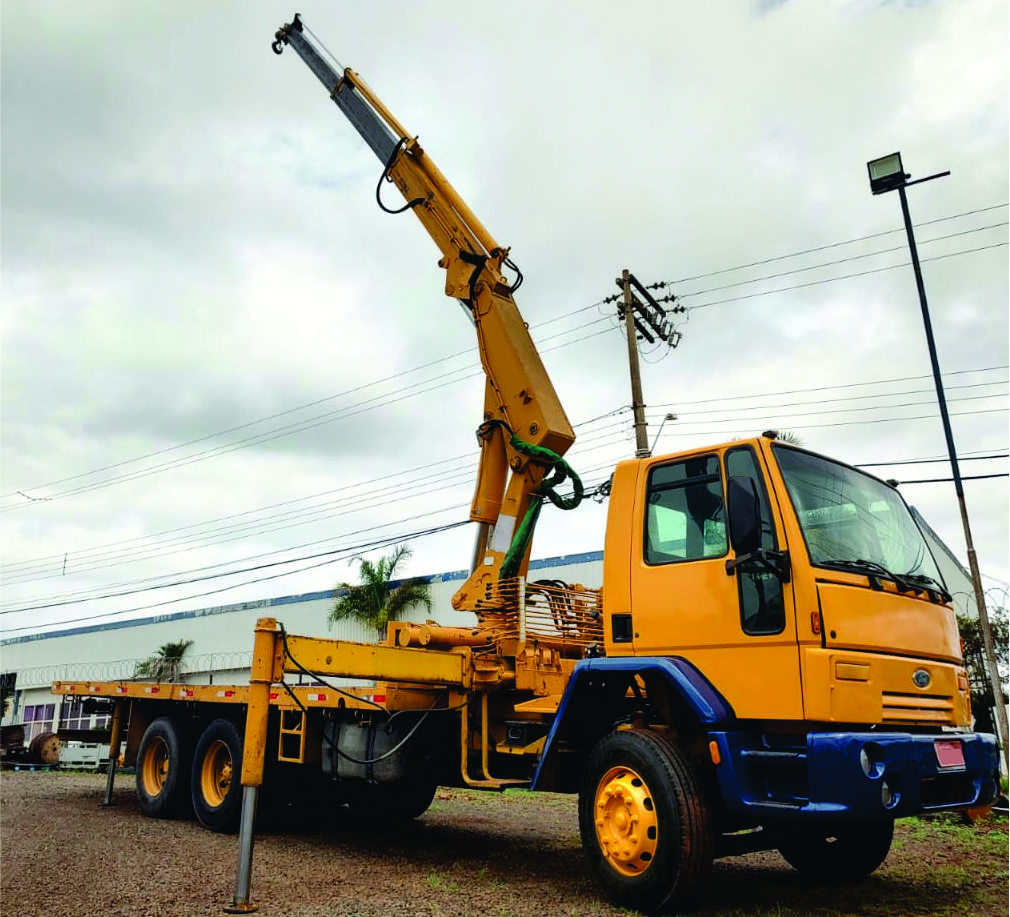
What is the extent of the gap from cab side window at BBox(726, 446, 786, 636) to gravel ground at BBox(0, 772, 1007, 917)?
1.67 m

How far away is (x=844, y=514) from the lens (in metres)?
5.59

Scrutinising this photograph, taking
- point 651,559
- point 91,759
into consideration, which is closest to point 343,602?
point 91,759

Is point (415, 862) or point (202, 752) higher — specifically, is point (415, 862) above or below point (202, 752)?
below

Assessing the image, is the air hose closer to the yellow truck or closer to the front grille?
the yellow truck

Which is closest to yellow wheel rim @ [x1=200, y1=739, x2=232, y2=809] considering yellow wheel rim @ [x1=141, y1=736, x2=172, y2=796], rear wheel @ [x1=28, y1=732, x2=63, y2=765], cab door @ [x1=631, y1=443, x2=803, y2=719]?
yellow wheel rim @ [x1=141, y1=736, x2=172, y2=796]

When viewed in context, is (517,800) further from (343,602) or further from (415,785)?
(343,602)

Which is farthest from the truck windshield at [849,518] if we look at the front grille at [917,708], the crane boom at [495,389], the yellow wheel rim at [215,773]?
the yellow wheel rim at [215,773]

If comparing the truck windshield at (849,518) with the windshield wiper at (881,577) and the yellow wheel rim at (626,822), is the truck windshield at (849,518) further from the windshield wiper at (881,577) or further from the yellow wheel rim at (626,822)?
the yellow wheel rim at (626,822)

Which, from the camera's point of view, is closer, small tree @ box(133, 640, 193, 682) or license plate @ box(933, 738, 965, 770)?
license plate @ box(933, 738, 965, 770)

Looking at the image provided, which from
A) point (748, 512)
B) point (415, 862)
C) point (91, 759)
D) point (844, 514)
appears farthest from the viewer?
point (91, 759)

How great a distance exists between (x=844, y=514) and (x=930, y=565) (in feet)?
3.04

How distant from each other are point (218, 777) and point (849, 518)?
680 cm

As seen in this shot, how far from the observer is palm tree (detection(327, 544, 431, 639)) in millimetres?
27562

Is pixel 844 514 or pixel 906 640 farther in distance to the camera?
pixel 844 514
